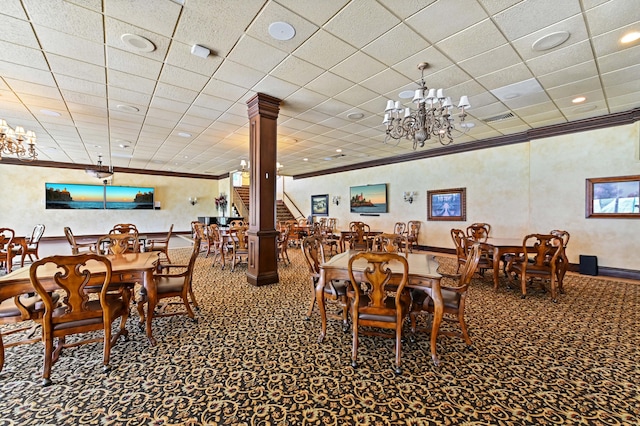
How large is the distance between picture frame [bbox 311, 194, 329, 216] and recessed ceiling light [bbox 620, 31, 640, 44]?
32.6 ft

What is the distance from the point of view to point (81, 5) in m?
2.54

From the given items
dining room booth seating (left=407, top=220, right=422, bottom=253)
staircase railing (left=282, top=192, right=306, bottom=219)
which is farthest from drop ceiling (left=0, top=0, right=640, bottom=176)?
staircase railing (left=282, top=192, right=306, bottom=219)

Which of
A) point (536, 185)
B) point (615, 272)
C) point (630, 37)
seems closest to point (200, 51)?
point (630, 37)

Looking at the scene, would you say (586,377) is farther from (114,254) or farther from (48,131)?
(48,131)

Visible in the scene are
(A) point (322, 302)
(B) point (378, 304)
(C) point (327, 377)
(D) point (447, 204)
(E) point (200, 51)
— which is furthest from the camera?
(D) point (447, 204)

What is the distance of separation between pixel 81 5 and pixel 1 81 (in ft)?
9.37

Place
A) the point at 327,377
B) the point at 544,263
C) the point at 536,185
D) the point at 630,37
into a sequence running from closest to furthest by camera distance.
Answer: the point at 327,377
the point at 630,37
the point at 544,263
the point at 536,185

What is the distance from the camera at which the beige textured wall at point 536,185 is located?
551 cm

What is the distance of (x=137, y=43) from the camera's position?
3.13 metres

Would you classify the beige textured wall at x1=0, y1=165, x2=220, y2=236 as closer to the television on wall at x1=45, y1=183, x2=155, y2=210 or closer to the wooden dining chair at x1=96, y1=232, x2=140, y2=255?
the television on wall at x1=45, y1=183, x2=155, y2=210

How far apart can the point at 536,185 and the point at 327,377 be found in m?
7.07

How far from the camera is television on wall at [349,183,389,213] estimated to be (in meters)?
10.0

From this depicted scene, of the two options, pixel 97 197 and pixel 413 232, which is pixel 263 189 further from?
pixel 97 197

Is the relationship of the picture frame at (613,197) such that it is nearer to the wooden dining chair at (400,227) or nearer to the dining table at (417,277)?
the wooden dining chair at (400,227)
